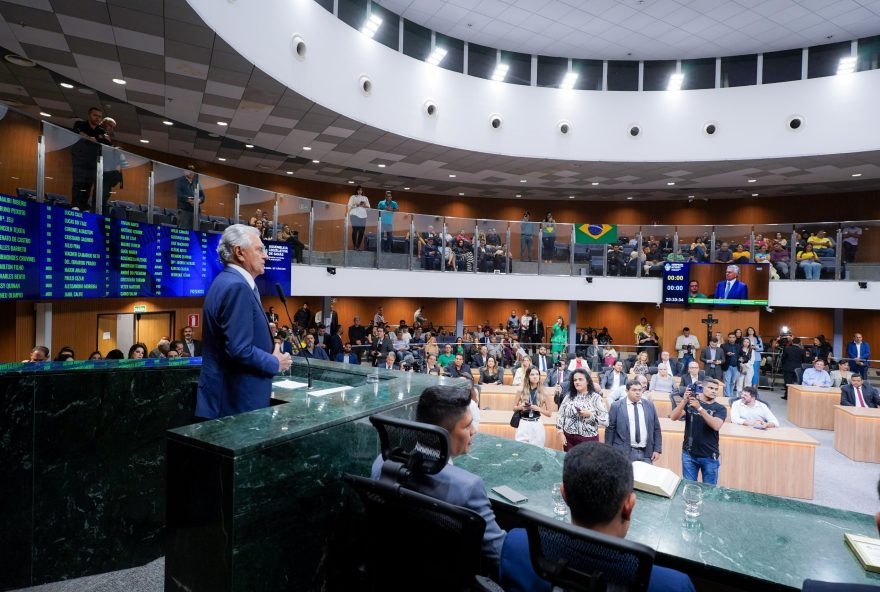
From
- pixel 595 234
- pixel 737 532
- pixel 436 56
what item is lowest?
pixel 737 532

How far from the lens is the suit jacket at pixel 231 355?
7.75 ft

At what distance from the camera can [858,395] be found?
9609mm

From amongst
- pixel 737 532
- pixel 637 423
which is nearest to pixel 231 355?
pixel 737 532

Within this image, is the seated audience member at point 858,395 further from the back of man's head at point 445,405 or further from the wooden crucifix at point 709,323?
the back of man's head at point 445,405

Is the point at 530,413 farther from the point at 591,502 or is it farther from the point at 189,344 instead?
the point at 189,344

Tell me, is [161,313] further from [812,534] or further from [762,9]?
[762,9]

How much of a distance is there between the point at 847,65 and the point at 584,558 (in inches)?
703

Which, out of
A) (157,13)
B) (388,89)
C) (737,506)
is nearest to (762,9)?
(388,89)

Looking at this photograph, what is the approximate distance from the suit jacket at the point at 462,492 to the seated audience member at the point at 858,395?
35.9 ft

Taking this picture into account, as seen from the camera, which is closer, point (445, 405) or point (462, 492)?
point (462, 492)

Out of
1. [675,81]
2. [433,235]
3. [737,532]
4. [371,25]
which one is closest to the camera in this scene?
[737,532]

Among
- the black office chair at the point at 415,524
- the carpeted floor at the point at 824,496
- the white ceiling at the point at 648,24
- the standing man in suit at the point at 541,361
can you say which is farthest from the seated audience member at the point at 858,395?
the black office chair at the point at 415,524

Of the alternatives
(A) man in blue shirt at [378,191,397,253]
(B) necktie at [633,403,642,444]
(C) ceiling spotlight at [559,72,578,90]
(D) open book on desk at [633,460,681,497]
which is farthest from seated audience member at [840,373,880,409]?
(C) ceiling spotlight at [559,72,578,90]

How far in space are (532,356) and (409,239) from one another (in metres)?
4.71
